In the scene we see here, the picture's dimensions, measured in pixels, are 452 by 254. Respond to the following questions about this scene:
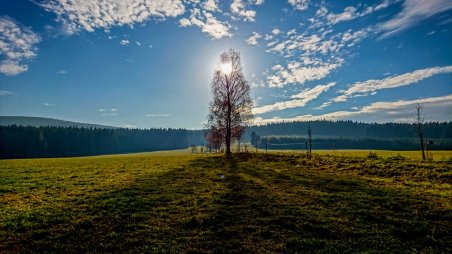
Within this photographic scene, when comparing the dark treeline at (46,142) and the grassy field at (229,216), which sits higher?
the dark treeline at (46,142)

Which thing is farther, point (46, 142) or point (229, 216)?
point (46, 142)

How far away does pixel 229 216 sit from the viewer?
1553cm

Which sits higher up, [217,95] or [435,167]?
[217,95]

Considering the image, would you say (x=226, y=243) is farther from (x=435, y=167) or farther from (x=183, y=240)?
(x=435, y=167)

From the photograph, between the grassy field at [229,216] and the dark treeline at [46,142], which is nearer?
the grassy field at [229,216]

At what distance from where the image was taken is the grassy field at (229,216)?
38.1ft

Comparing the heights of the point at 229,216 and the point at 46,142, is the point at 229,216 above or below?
below

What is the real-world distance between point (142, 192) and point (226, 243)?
12.1 m

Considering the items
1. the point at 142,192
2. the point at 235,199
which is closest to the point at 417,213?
the point at 235,199

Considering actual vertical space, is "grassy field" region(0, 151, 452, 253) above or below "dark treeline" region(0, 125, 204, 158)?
below

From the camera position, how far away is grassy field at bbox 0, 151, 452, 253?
38.1 feet

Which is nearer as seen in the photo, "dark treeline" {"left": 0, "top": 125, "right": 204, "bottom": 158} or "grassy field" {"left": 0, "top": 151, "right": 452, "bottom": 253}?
"grassy field" {"left": 0, "top": 151, "right": 452, "bottom": 253}

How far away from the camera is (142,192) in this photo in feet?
71.9

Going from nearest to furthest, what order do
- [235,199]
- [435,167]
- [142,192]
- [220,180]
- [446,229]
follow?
1. [446,229]
2. [235,199]
3. [142,192]
4. [220,180]
5. [435,167]
